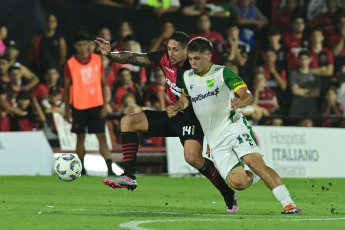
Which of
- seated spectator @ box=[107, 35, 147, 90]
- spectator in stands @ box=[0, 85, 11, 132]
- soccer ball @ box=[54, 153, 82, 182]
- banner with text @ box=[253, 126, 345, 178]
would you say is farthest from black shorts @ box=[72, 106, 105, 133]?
soccer ball @ box=[54, 153, 82, 182]

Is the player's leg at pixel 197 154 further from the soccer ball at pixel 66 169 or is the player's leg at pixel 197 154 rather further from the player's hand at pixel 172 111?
the soccer ball at pixel 66 169

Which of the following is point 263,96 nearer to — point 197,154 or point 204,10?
point 204,10

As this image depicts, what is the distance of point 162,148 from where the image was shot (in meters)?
18.5

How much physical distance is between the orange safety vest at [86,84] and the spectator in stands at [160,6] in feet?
14.5

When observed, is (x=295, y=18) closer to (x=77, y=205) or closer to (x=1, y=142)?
(x=1, y=142)

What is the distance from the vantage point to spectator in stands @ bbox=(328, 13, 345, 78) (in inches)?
865

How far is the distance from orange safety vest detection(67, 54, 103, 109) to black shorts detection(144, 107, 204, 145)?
6128 mm

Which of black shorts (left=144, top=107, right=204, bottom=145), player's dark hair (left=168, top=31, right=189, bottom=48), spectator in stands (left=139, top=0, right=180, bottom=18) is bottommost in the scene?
black shorts (left=144, top=107, right=204, bottom=145)

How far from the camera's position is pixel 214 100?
9945 mm

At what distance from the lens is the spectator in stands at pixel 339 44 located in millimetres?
21969

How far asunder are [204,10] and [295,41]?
7.65 ft

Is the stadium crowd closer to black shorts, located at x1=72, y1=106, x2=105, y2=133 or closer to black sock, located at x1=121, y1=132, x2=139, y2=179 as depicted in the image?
black shorts, located at x1=72, y1=106, x2=105, y2=133

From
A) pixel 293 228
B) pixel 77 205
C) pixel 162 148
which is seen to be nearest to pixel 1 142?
pixel 162 148

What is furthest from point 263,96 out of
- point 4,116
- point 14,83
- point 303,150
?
point 4,116
